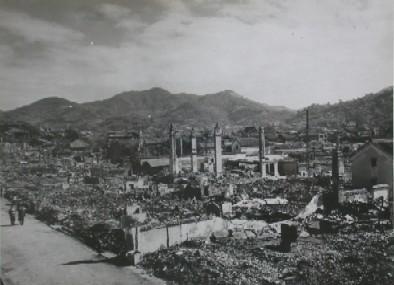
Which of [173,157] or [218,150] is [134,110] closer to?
[173,157]

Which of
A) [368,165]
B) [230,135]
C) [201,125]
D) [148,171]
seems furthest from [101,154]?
[368,165]

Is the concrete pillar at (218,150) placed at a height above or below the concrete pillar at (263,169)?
above

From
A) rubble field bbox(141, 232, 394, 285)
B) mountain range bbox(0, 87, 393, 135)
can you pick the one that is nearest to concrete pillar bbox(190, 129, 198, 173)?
mountain range bbox(0, 87, 393, 135)

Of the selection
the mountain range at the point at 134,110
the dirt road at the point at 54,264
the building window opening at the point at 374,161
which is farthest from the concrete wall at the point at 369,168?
the dirt road at the point at 54,264

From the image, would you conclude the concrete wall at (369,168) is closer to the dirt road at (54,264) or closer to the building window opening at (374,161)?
the building window opening at (374,161)

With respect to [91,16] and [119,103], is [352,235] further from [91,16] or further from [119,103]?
[91,16]

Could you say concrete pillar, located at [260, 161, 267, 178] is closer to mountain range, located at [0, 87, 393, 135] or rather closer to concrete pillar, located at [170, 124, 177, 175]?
mountain range, located at [0, 87, 393, 135]

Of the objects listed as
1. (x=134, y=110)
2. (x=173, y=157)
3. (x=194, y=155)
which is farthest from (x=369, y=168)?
(x=134, y=110)

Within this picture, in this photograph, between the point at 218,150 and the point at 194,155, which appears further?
the point at 194,155
